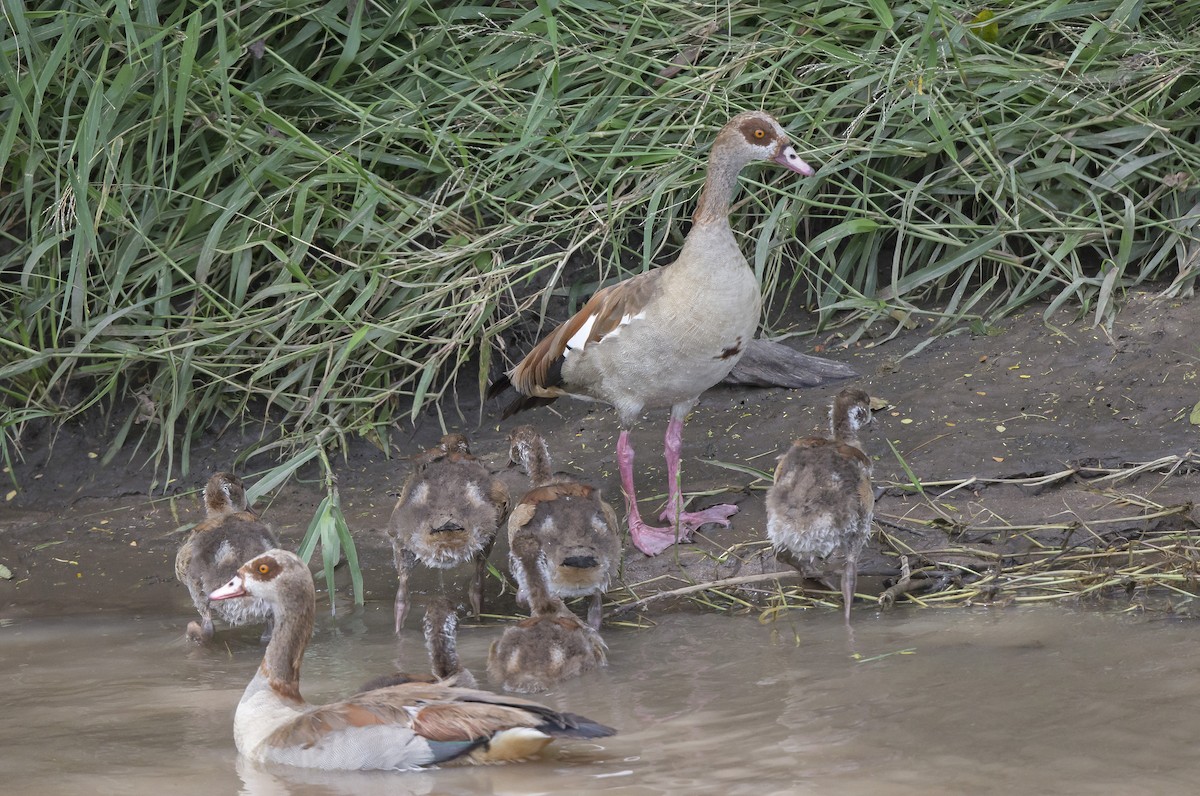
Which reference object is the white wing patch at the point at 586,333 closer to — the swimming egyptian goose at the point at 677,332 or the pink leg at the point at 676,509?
the swimming egyptian goose at the point at 677,332

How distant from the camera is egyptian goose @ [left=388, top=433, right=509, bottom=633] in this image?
6598mm

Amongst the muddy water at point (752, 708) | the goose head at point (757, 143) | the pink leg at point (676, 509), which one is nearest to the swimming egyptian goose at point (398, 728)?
the muddy water at point (752, 708)

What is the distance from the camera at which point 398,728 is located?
4676 mm

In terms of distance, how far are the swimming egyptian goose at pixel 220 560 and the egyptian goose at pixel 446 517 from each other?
611 millimetres

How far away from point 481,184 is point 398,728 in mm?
4713

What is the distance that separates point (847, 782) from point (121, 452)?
18.9 feet

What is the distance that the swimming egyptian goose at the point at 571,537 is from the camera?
245 inches

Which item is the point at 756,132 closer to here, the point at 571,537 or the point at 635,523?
the point at 635,523

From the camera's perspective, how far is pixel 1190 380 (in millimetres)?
7500

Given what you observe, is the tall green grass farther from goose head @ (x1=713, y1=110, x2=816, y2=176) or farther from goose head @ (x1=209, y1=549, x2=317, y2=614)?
goose head @ (x1=209, y1=549, x2=317, y2=614)

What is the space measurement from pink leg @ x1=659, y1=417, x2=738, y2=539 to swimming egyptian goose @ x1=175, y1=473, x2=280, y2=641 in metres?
1.93

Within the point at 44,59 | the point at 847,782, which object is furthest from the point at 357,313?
the point at 847,782

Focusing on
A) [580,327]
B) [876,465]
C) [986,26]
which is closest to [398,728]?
[580,327]

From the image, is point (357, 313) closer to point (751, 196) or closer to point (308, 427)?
point (308, 427)
